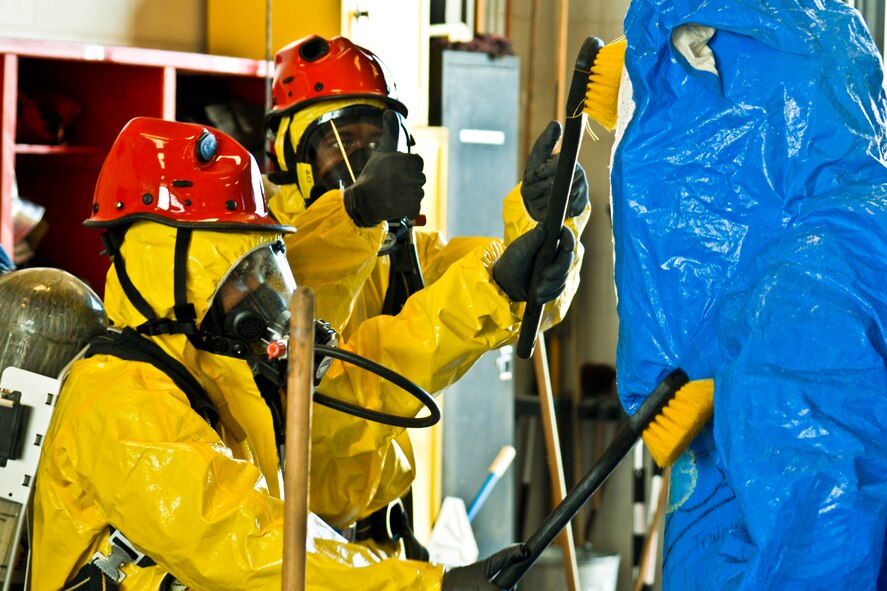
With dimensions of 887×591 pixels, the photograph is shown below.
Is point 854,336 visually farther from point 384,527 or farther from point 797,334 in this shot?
point 384,527

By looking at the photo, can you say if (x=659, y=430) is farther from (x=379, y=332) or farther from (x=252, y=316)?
(x=379, y=332)

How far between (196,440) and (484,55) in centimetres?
293

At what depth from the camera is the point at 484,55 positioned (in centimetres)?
453

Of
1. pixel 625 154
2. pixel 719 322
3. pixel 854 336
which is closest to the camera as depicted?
pixel 854 336

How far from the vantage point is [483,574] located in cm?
179

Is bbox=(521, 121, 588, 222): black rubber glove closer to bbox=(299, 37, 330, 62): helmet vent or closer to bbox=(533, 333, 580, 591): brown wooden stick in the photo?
bbox=(299, 37, 330, 62): helmet vent

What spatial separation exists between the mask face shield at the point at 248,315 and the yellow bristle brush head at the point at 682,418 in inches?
26.5

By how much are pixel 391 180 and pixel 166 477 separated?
2.77 feet

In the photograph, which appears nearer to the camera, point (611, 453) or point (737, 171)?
point (737, 171)

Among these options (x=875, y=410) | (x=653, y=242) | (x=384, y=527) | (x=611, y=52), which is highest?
(x=611, y=52)

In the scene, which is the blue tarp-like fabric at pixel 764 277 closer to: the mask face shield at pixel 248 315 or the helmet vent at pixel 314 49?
the mask face shield at pixel 248 315

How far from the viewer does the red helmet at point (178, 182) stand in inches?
79.5

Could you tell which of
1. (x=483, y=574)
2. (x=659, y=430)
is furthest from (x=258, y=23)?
(x=659, y=430)

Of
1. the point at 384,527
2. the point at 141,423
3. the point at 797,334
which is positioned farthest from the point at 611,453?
the point at 384,527
